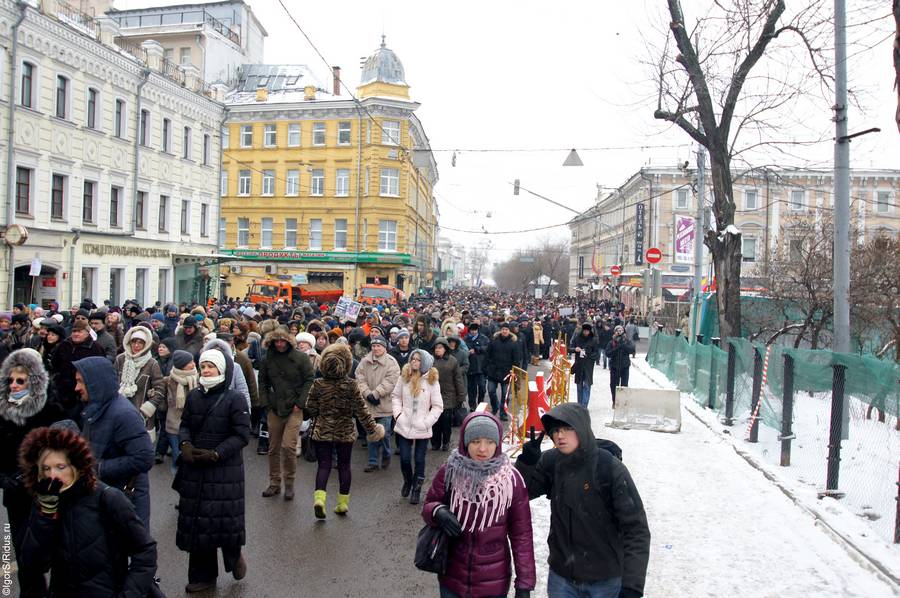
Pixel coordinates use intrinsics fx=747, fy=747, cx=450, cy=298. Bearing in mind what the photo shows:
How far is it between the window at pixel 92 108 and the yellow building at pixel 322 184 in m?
22.5

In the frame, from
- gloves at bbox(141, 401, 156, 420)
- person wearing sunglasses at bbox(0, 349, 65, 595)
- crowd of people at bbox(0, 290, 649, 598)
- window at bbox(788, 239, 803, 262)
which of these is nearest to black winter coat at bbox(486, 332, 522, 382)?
crowd of people at bbox(0, 290, 649, 598)

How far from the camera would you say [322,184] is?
166 ft

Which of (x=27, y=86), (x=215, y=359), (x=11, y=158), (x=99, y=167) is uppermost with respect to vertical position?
(x=27, y=86)

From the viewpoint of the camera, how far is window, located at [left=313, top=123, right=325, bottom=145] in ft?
165

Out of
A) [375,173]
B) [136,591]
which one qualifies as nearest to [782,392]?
[136,591]

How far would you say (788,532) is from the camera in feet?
23.7

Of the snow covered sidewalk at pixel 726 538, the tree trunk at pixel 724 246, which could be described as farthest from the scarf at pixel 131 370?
the tree trunk at pixel 724 246

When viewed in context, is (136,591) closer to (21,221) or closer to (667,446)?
(667,446)

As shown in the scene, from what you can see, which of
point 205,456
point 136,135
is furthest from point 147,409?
point 136,135

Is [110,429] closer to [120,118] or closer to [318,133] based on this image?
[120,118]

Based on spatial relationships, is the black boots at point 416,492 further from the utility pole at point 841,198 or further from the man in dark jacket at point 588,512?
the utility pole at point 841,198

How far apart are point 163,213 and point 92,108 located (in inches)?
230

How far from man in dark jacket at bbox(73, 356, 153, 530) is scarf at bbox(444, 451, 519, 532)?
211cm

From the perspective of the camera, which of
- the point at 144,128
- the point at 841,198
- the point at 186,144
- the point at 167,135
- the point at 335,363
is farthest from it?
the point at 186,144
